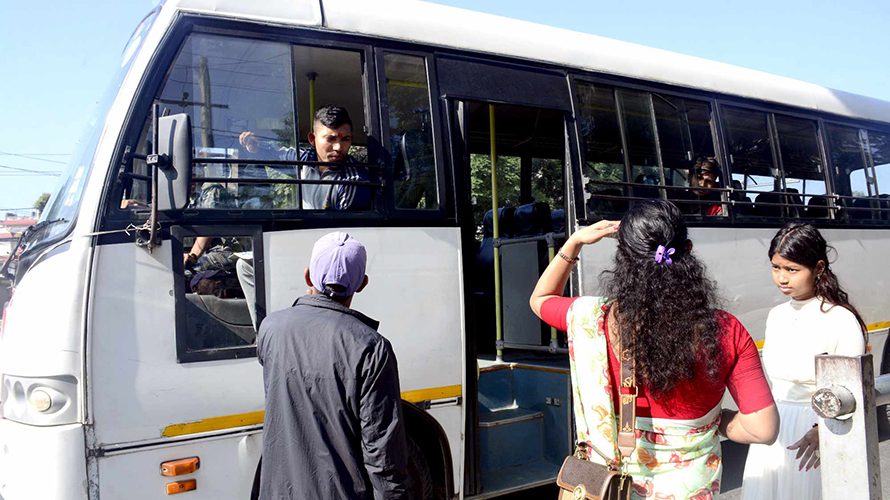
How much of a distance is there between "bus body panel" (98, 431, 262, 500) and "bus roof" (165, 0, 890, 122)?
214 cm

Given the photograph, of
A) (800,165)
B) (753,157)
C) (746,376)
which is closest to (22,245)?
(746,376)

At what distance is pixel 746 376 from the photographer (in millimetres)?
2039

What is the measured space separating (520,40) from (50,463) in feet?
11.8

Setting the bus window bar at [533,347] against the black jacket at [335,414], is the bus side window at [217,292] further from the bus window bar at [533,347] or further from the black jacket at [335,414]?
the bus window bar at [533,347]

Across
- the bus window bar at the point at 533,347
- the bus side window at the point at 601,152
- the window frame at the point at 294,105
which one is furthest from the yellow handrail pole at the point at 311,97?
the bus window bar at the point at 533,347

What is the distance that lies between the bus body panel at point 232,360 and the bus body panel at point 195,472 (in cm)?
10

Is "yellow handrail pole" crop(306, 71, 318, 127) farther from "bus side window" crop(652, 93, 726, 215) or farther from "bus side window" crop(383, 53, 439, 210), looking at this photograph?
"bus side window" crop(652, 93, 726, 215)

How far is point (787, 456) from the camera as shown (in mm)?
3115

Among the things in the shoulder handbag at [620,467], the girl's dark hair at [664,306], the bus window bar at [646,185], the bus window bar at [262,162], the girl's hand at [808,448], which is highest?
the bus window bar at [262,162]

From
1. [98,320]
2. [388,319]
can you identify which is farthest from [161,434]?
[388,319]

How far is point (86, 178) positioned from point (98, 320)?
28.5 inches

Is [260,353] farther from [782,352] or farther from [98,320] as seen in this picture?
[782,352]

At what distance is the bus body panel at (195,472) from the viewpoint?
3062 mm

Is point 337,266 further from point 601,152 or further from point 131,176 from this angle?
point 601,152
